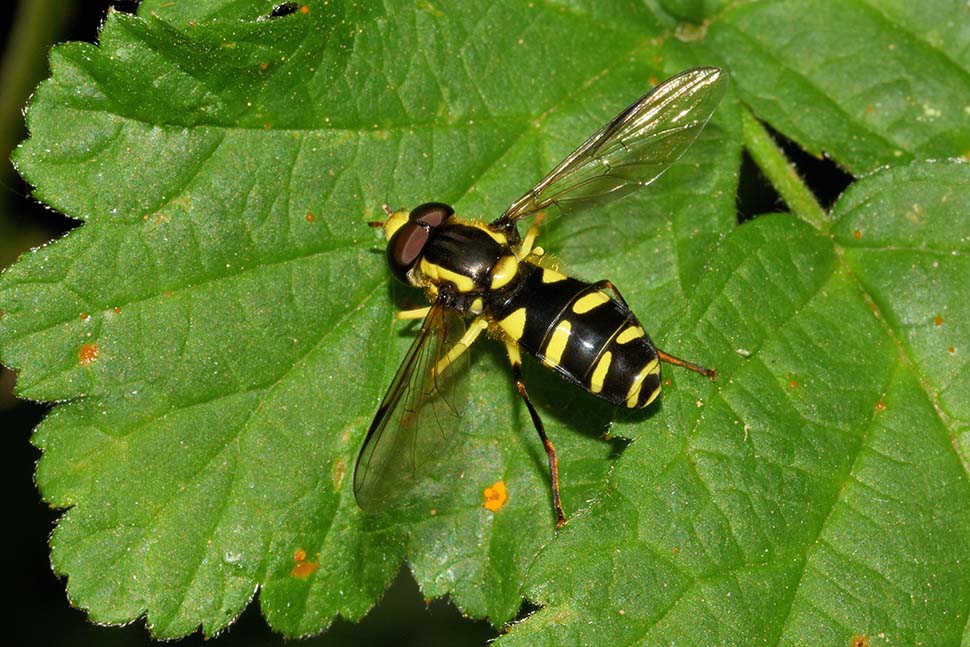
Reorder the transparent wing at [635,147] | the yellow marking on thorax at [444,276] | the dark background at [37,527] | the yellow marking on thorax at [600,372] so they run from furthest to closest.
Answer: the dark background at [37,527] < the transparent wing at [635,147] < the yellow marking on thorax at [444,276] < the yellow marking on thorax at [600,372]

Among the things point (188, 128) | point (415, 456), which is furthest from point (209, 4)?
point (415, 456)

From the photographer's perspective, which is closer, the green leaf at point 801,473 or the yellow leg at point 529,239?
the green leaf at point 801,473

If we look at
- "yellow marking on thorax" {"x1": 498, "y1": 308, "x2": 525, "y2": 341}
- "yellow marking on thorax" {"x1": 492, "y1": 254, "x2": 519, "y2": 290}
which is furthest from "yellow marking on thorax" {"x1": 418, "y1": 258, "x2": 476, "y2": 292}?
"yellow marking on thorax" {"x1": 498, "y1": 308, "x2": 525, "y2": 341}

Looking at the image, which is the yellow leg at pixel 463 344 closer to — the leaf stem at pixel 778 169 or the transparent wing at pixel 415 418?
the transparent wing at pixel 415 418

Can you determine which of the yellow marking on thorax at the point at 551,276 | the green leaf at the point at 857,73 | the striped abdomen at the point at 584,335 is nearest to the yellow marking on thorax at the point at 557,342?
the striped abdomen at the point at 584,335

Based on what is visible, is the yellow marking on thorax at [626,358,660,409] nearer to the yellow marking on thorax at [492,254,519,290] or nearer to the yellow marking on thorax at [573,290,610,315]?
the yellow marking on thorax at [573,290,610,315]

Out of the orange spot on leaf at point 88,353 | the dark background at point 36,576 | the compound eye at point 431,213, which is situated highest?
the orange spot on leaf at point 88,353

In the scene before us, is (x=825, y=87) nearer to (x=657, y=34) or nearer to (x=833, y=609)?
(x=657, y=34)
